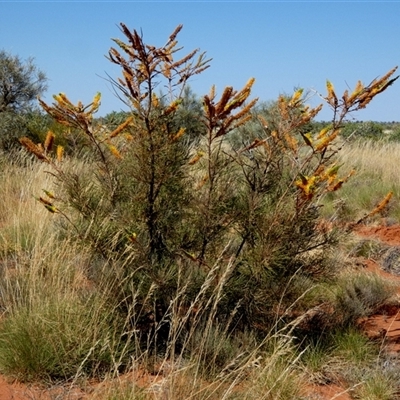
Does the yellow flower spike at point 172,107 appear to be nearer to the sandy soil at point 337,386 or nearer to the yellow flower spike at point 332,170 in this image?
the yellow flower spike at point 332,170

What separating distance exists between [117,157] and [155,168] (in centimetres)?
37

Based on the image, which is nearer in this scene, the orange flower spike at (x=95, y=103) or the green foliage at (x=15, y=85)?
the orange flower spike at (x=95, y=103)

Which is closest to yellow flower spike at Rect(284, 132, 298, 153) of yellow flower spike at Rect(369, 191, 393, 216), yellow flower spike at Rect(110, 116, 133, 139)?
yellow flower spike at Rect(369, 191, 393, 216)

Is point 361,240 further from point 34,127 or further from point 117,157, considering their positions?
point 34,127

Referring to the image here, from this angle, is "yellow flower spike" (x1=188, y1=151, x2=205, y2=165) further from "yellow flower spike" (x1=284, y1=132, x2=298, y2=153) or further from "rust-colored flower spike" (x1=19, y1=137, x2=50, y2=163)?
"rust-colored flower spike" (x1=19, y1=137, x2=50, y2=163)

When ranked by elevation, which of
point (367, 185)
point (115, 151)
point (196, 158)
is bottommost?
point (367, 185)

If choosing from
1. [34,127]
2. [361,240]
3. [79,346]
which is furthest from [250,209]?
[34,127]

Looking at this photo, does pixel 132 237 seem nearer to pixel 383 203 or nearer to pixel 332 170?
pixel 332 170

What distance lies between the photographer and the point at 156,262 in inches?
174

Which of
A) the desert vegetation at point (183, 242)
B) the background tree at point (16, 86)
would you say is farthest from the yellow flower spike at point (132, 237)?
the background tree at point (16, 86)

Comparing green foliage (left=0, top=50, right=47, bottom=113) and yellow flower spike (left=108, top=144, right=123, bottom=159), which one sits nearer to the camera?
yellow flower spike (left=108, top=144, right=123, bottom=159)

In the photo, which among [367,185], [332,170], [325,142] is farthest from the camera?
[367,185]

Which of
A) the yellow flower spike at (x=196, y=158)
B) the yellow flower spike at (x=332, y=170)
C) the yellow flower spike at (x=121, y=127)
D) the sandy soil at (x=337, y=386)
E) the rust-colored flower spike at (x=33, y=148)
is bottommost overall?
the sandy soil at (x=337, y=386)

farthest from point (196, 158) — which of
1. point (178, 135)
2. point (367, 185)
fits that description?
point (367, 185)
